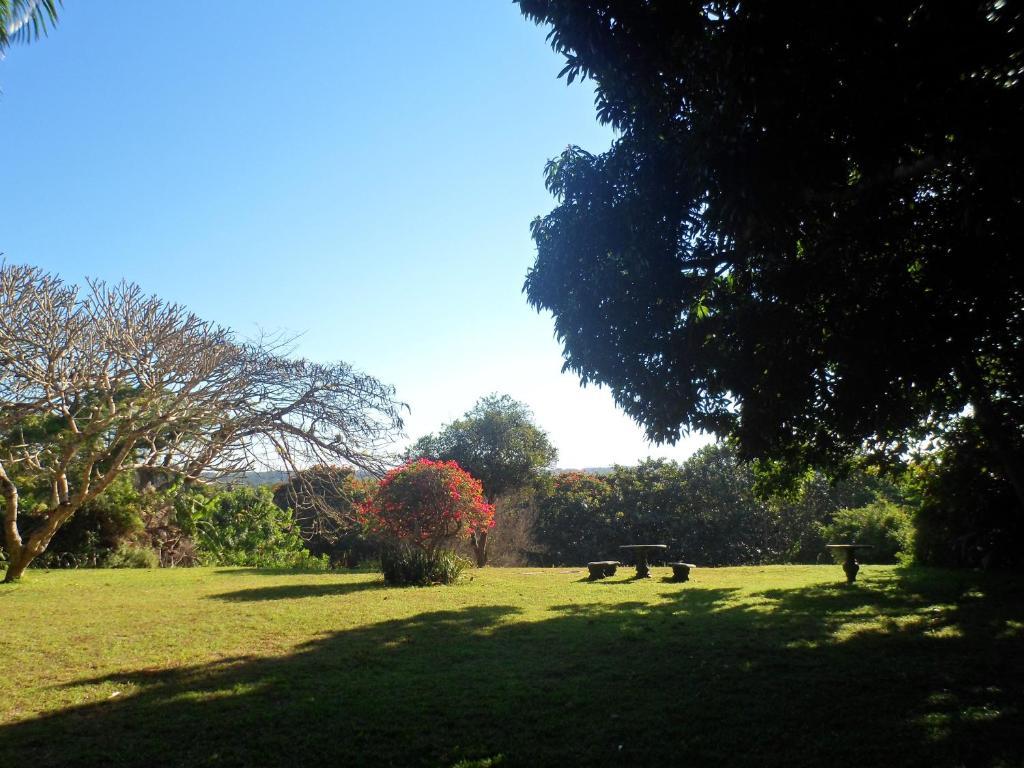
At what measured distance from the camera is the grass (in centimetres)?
448

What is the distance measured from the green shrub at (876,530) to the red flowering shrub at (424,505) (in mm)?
11239

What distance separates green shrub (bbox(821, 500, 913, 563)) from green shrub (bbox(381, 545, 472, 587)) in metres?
11.7

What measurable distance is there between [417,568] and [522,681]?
7.89m

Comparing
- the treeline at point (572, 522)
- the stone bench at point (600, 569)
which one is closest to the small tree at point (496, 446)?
the treeline at point (572, 522)

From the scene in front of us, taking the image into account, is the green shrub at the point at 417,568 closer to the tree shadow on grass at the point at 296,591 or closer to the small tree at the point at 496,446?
the tree shadow on grass at the point at 296,591

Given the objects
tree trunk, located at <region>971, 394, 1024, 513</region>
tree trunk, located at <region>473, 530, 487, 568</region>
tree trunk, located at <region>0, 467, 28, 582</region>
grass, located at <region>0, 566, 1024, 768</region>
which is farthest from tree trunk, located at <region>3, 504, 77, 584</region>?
tree trunk, located at <region>971, 394, 1024, 513</region>

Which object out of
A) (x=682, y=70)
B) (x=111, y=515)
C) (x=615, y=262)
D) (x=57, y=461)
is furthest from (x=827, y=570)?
(x=111, y=515)

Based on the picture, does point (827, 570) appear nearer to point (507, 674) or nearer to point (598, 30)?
point (507, 674)

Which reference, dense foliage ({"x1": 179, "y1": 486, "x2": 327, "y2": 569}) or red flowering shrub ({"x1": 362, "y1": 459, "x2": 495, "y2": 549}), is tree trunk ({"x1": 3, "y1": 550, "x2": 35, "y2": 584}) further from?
dense foliage ({"x1": 179, "y1": 486, "x2": 327, "y2": 569})

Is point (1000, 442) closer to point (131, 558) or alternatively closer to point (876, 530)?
point (876, 530)

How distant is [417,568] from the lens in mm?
13688

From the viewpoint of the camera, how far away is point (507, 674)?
6348mm

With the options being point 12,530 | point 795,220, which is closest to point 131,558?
point 12,530

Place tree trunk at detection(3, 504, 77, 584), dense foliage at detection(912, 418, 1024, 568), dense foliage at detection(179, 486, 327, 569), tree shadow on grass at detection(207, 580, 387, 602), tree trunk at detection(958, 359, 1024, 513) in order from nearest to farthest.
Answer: tree trunk at detection(958, 359, 1024, 513) < tree shadow on grass at detection(207, 580, 387, 602) < dense foliage at detection(912, 418, 1024, 568) < tree trunk at detection(3, 504, 77, 584) < dense foliage at detection(179, 486, 327, 569)
